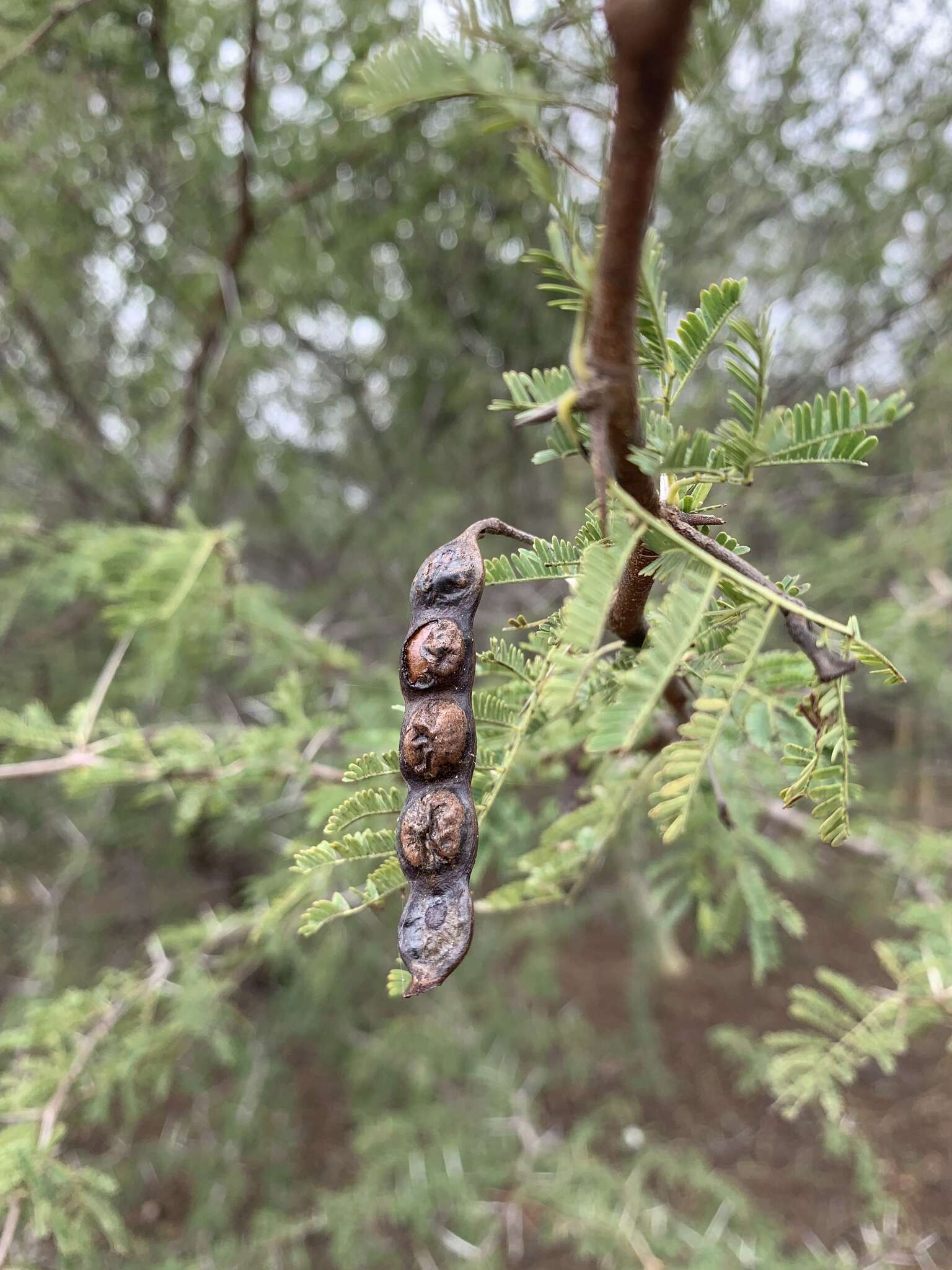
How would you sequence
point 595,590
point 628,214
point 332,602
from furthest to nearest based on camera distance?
point 332,602, point 595,590, point 628,214

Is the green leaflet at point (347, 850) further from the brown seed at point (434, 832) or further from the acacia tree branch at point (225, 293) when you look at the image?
the acacia tree branch at point (225, 293)

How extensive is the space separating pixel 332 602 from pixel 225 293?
155 centimetres

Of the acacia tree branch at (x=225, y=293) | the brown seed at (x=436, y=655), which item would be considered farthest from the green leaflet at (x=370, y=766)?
the acacia tree branch at (x=225, y=293)

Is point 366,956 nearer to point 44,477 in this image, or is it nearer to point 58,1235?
point 58,1235

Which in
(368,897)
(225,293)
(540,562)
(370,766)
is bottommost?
(368,897)

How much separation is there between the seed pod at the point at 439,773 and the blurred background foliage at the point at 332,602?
697 mm

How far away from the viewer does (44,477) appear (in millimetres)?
3367

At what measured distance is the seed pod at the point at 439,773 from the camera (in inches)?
20.8

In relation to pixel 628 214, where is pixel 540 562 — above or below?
below

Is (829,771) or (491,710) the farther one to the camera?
(491,710)

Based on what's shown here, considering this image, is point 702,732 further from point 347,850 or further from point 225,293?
point 225,293

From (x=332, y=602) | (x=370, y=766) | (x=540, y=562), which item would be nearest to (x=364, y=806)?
(x=370, y=766)

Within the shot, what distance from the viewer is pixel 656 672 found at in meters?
0.51

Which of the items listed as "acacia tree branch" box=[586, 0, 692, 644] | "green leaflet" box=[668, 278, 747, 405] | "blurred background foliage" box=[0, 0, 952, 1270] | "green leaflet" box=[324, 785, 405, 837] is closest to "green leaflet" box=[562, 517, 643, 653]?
"acacia tree branch" box=[586, 0, 692, 644]
